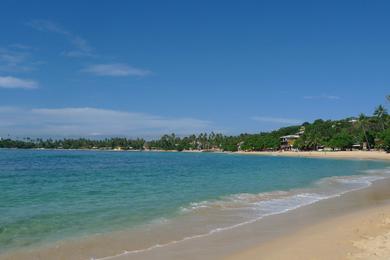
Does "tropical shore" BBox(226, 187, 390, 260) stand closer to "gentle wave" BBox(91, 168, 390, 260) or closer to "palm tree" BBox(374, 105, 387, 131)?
"gentle wave" BBox(91, 168, 390, 260)

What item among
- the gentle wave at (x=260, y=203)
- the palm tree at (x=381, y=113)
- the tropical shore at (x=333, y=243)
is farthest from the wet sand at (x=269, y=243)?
the palm tree at (x=381, y=113)

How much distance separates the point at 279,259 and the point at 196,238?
10.0 ft

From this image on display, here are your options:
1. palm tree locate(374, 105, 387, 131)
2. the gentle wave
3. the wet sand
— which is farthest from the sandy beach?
palm tree locate(374, 105, 387, 131)

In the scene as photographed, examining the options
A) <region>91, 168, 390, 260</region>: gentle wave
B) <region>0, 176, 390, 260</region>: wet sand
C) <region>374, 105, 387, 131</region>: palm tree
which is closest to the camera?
<region>0, 176, 390, 260</region>: wet sand

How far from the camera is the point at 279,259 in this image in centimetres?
924

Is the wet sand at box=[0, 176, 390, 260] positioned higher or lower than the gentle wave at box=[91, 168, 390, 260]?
lower

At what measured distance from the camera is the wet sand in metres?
9.77

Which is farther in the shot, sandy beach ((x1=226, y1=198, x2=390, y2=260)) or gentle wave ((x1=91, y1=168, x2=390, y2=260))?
gentle wave ((x1=91, y1=168, x2=390, y2=260))

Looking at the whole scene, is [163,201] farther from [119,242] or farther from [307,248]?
[307,248]

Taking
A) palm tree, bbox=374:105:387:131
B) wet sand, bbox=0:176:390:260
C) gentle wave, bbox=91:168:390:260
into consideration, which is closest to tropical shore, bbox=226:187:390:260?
wet sand, bbox=0:176:390:260

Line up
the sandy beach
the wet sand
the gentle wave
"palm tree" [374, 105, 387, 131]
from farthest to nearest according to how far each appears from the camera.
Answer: "palm tree" [374, 105, 387, 131] → the gentle wave → the wet sand → the sandy beach

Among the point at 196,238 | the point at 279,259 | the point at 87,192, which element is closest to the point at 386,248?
the point at 279,259

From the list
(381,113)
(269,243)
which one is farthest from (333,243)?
(381,113)

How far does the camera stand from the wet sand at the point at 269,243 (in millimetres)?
9773
